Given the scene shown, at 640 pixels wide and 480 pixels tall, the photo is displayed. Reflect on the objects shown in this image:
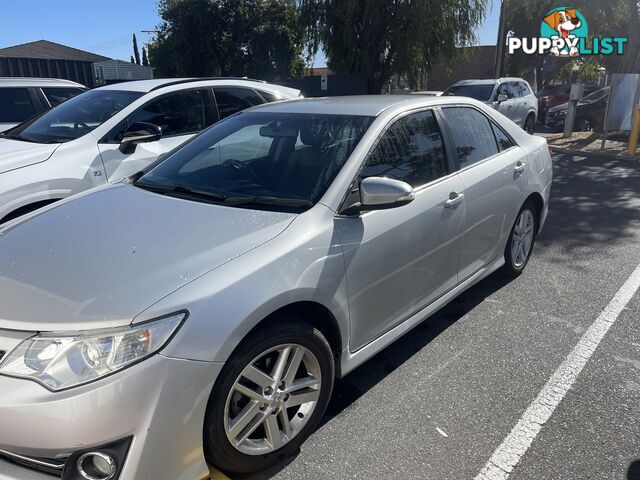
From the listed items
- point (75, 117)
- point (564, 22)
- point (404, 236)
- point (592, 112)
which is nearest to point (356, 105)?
point (404, 236)

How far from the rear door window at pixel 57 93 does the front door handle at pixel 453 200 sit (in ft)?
21.4

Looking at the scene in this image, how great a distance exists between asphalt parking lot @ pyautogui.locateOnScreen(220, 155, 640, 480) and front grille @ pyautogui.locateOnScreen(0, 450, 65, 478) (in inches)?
38.2

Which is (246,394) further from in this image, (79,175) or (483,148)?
(79,175)

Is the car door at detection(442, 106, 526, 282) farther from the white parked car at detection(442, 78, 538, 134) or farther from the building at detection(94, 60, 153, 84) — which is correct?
the building at detection(94, 60, 153, 84)

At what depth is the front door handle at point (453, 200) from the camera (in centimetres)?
328

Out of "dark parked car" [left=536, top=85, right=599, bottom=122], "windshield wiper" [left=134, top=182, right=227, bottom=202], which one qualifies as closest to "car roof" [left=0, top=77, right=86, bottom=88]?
"windshield wiper" [left=134, top=182, right=227, bottom=202]

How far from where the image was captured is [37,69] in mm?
36188

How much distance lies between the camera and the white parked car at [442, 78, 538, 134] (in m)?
13.3

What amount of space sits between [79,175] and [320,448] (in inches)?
131

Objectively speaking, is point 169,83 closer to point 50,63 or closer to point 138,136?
point 138,136

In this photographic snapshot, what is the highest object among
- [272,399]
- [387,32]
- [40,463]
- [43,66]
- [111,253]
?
[387,32]

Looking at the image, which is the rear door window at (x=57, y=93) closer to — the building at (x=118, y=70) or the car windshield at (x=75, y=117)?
the car windshield at (x=75, y=117)

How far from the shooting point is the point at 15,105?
7.59 metres

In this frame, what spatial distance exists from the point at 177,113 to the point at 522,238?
3643mm
